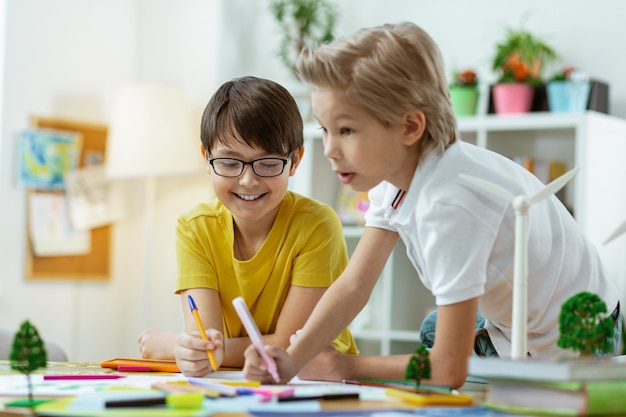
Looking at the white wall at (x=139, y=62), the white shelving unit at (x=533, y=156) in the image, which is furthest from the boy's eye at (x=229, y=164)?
the white wall at (x=139, y=62)

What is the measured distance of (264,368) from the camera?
1385 mm

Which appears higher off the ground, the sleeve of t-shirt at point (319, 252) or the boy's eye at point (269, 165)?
the boy's eye at point (269, 165)

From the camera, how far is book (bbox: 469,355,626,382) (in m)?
1.04

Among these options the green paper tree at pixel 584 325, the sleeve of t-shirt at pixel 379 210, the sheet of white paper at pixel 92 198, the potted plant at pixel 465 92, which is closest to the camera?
the green paper tree at pixel 584 325

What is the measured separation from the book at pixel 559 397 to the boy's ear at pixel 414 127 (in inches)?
17.8

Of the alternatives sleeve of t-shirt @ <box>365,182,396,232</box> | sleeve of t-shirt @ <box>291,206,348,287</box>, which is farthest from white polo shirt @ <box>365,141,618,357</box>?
sleeve of t-shirt @ <box>291,206,348,287</box>

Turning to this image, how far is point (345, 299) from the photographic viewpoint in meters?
1.59

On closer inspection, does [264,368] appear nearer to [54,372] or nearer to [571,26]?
[54,372]

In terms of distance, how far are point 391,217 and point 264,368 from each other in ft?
1.18

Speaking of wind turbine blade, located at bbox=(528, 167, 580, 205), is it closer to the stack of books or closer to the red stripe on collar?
the stack of books

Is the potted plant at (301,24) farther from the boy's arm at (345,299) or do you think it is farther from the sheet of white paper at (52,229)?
the boy's arm at (345,299)

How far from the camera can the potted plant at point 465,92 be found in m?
3.79

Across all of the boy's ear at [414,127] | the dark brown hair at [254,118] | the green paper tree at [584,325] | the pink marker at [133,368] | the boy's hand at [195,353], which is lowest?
the pink marker at [133,368]

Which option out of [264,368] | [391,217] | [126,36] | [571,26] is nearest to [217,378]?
[264,368]
